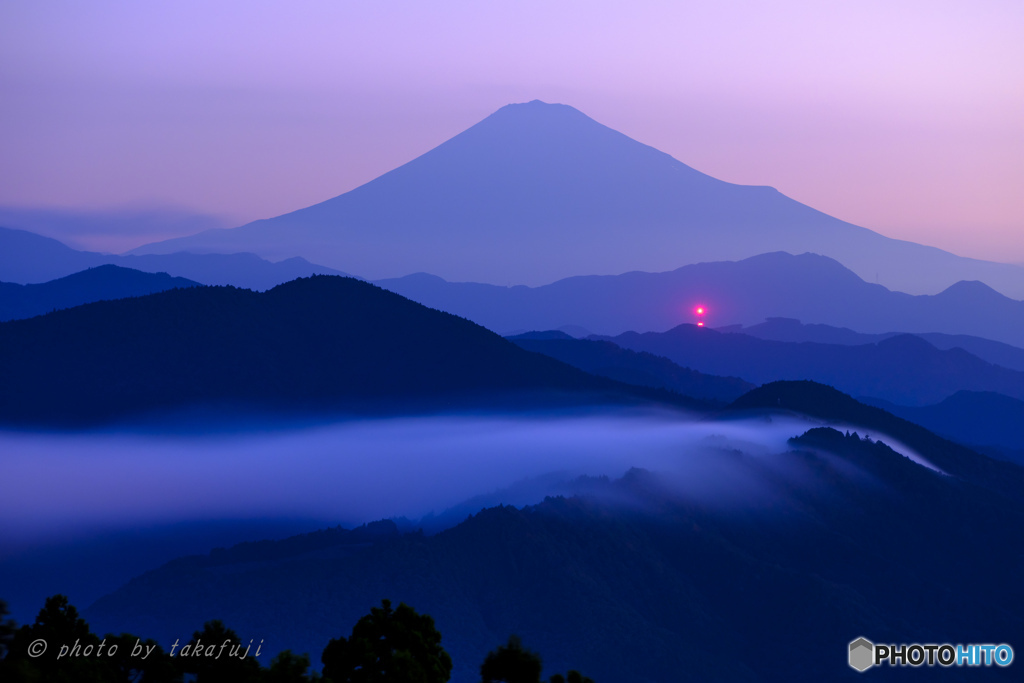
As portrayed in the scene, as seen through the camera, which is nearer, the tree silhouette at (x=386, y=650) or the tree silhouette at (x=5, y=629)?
the tree silhouette at (x=5, y=629)

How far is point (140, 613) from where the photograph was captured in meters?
98.6

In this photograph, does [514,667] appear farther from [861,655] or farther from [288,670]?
[861,655]

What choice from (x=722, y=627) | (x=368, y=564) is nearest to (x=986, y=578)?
(x=722, y=627)

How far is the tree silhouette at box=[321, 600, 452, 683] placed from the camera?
34438 millimetres

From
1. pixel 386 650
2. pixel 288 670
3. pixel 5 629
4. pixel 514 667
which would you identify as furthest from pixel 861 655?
pixel 5 629

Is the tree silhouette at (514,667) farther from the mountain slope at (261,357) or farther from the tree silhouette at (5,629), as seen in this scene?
the mountain slope at (261,357)

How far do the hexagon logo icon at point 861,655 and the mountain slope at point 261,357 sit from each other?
8085 cm

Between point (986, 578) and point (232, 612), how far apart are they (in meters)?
72.4

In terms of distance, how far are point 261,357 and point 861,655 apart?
98.1 meters

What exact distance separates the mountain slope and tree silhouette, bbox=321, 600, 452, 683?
409ft

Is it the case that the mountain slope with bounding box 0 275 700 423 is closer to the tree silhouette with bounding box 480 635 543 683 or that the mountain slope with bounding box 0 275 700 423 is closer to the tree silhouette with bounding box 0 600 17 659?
the tree silhouette with bounding box 480 635 543 683

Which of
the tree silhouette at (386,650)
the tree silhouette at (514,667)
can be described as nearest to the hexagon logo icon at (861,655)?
the tree silhouette at (386,650)

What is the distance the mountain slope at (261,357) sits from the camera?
506 feet

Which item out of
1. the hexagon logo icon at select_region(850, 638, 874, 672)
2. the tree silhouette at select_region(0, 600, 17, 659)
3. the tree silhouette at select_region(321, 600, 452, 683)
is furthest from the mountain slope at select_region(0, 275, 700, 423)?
the tree silhouette at select_region(0, 600, 17, 659)
